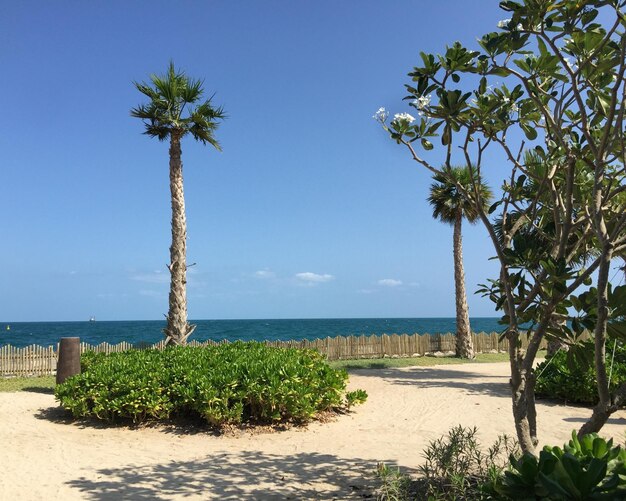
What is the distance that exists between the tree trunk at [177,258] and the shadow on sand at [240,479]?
8.96 metres

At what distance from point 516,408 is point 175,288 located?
12.6 metres

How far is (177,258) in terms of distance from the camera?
604 inches

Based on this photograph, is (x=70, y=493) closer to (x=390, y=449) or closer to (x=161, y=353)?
(x=390, y=449)

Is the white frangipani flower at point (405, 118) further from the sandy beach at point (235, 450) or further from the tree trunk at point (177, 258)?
the tree trunk at point (177, 258)

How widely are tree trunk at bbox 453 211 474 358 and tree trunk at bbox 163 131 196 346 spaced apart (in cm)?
1244

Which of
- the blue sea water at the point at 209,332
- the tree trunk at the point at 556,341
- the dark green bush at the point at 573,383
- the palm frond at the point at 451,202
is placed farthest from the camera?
the blue sea water at the point at 209,332

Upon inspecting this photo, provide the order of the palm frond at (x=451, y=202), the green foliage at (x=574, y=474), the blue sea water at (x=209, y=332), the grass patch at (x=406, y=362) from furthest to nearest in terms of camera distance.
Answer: the blue sea water at (x=209, y=332)
the palm frond at (x=451, y=202)
the grass patch at (x=406, y=362)
the green foliage at (x=574, y=474)

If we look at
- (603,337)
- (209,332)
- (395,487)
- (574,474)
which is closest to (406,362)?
(395,487)

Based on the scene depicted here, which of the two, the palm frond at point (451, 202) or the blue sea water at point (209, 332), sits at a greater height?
the palm frond at point (451, 202)

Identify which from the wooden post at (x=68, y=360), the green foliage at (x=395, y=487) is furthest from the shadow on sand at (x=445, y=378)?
the green foliage at (x=395, y=487)

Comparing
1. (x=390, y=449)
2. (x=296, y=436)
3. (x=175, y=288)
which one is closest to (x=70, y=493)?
(x=296, y=436)

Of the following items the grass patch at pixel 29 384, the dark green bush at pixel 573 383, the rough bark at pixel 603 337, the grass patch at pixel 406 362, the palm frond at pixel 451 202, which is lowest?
the grass patch at pixel 29 384

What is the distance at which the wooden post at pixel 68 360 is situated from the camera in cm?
1136

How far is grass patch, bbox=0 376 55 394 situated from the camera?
13.0 metres
